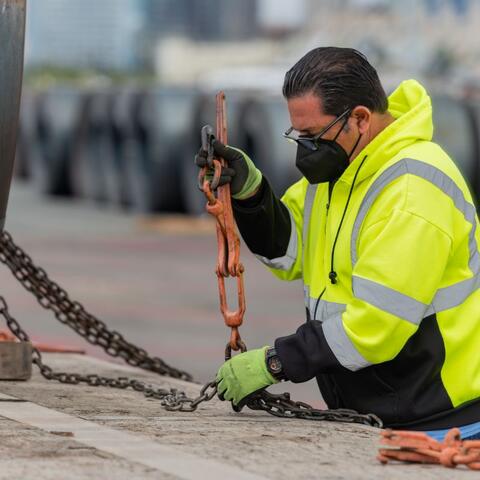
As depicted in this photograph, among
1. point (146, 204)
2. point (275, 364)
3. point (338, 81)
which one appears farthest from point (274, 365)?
point (146, 204)

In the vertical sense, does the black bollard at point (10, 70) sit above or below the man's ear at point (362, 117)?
above

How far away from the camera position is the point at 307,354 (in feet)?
17.8

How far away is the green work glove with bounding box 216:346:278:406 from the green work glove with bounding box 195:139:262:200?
572 millimetres

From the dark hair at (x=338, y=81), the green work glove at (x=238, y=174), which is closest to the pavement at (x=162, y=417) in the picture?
the green work glove at (x=238, y=174)

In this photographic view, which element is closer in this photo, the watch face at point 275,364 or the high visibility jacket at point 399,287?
the high visibility jacket at point 399,287

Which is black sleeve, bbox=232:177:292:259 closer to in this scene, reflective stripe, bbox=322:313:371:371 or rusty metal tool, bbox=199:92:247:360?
rusty metal tool, bbox=199:92:247:360

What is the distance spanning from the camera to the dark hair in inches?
216

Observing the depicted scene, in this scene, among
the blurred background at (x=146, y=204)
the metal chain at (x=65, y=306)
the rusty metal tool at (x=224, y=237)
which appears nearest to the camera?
the rusty metal tool at (x=224, y=237)

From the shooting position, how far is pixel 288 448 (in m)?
5.16

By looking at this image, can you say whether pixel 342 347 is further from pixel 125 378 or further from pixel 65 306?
pixel 65 306

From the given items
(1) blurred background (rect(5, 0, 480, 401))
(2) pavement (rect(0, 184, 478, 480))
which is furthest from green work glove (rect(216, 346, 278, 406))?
(1) blurred background (rect(5, 0, 480, 401))

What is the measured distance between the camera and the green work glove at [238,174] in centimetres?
581

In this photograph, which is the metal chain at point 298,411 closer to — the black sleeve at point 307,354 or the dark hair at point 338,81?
the black sleeve at point 307,354

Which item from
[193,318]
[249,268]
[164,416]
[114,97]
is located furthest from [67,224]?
[164,416]
